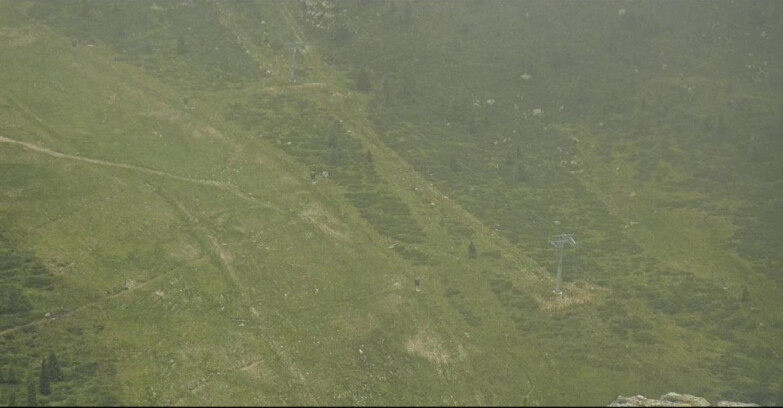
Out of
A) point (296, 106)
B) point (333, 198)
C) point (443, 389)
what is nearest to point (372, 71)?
point (296, 106)

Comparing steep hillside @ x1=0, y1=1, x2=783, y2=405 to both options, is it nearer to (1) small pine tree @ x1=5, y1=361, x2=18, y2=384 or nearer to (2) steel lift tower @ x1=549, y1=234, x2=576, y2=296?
(1) small pine tree @ x1=5, y1=361, x2=18, y2=384

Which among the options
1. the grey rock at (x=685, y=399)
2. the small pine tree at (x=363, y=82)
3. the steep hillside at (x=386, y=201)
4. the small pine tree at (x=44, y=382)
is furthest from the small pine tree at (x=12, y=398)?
the small pine tree at (x=363, y=82)

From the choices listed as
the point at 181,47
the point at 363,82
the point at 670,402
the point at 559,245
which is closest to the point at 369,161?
the point at 363,82

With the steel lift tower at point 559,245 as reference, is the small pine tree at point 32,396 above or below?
below

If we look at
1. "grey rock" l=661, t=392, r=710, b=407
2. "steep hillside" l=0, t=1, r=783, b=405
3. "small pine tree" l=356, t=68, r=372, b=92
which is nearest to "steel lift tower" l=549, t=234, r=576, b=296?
"steep hillside" l=0, t=1, r=783, b=405

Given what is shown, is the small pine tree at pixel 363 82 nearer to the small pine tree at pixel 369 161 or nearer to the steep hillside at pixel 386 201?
the steep hillside at pixel 386 201

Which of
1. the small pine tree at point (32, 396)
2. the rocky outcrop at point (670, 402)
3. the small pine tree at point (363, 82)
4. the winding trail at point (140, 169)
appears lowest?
the small pine tree at point (32, 396)
